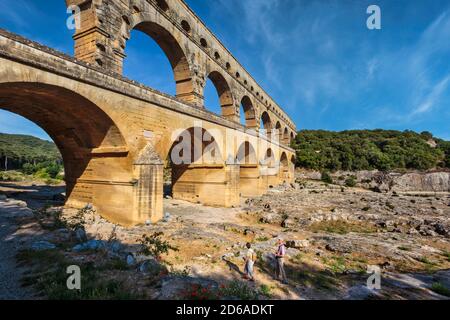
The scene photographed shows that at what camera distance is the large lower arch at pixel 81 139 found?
30.3ft

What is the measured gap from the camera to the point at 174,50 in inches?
685

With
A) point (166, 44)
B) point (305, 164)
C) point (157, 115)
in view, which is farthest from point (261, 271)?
point (305, 164)

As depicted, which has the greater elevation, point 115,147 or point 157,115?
point 157,115

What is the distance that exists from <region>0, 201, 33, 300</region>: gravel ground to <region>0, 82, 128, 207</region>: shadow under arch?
3.43m

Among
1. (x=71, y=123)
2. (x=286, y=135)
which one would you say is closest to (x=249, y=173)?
(x=71, y=123)

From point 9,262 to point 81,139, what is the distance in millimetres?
7106

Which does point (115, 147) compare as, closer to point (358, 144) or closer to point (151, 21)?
point (151, 21)

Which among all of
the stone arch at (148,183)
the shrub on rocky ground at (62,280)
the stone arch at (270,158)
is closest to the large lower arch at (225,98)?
the stone arch at (270,158)

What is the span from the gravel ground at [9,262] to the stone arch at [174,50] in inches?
480

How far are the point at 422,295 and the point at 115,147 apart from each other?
12.2m

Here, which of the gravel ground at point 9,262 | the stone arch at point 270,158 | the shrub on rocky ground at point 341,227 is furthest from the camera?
the stone arch at point 270,158

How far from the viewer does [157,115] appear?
485 inches

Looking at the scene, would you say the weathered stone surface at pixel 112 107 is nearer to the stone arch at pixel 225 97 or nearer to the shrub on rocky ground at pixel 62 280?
the shrub on rocky ground at pixel 62 280
